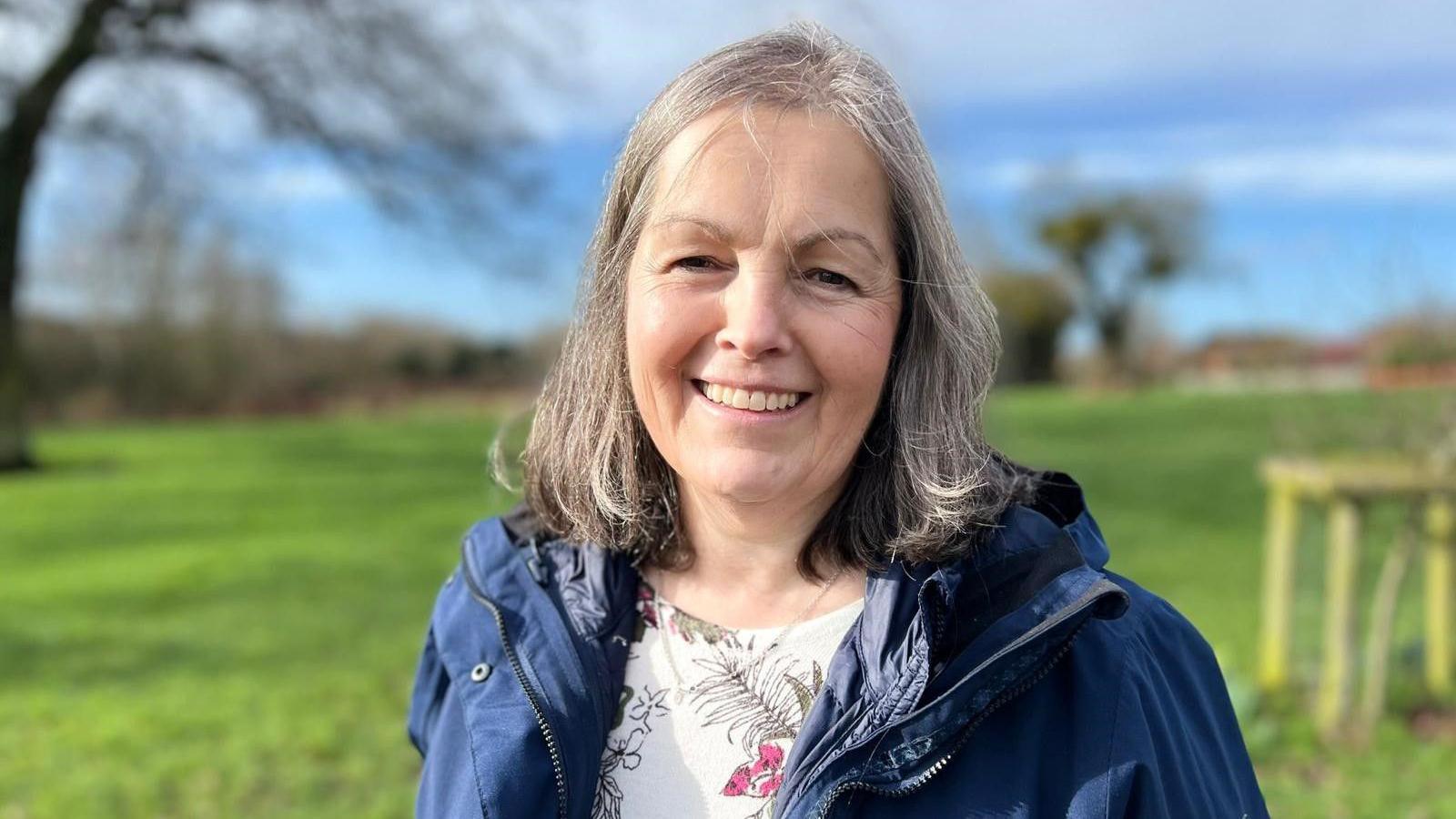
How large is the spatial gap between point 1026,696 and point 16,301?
1587cm

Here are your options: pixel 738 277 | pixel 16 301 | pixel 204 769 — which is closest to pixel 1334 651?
pixel 738 277

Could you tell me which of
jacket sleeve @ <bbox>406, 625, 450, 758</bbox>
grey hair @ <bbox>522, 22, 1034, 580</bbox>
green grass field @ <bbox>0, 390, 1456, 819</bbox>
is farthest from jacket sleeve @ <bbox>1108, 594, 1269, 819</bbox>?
green grass field @ <bbox>0, 390, 1456, 819</bbox>

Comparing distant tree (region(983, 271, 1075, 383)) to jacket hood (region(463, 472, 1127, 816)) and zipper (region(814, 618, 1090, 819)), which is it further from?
zipper (region(814, 618, 1090, 819))

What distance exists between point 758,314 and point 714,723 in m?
0.62

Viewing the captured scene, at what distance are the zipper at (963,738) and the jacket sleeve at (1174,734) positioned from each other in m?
0.09

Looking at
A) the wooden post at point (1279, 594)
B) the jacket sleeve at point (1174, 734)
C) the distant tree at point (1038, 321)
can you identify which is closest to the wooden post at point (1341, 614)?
the wooden post at point (1279, 594)

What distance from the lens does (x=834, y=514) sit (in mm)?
1821

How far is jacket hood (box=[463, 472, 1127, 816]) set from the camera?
1500mm

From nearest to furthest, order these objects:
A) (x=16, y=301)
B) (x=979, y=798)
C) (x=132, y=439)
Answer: (x=979, y=798), (x=16, y=301), (x=132, y=439)

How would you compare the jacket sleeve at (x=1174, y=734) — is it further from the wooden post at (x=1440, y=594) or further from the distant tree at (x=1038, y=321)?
the distant tree at (x=1038, y=321)

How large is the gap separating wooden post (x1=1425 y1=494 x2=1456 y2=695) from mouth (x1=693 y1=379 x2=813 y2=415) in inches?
208

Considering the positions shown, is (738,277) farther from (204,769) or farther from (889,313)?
(204,769)

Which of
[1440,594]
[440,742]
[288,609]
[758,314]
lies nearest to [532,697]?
[440,742]

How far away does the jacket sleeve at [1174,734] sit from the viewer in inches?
57.9
